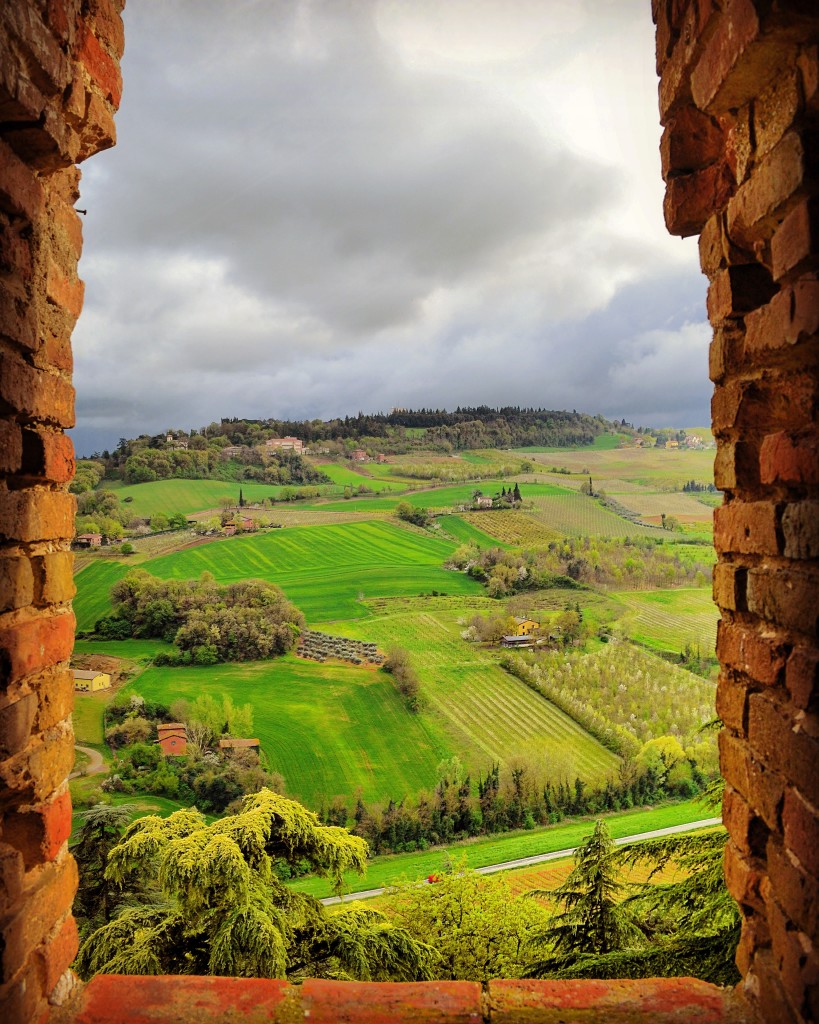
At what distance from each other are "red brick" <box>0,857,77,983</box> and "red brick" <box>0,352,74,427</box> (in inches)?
62.0

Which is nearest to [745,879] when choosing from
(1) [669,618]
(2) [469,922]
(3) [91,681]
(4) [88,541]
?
(2) [469,922]

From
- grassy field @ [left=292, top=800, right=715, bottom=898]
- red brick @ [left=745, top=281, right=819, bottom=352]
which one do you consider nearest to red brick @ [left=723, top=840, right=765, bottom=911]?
red brick @ [left=745, top=281, right=819, bottom=352]

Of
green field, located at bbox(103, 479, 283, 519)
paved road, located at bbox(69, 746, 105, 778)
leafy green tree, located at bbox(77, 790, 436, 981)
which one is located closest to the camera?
leafy green tree, located at bbox(77, 790, 436, 981)

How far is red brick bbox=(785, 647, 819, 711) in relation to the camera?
1.93 m

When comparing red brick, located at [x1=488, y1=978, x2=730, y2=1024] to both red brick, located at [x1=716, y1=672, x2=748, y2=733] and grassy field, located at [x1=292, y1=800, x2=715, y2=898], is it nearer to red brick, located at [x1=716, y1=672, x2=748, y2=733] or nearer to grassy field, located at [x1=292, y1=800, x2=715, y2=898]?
red brick, located at [x1=716, y1=672, x2=748, y2=733]

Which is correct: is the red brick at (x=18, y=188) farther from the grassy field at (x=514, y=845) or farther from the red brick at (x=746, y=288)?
the grassy field at (x=514, y=845)

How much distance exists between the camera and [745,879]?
244cm

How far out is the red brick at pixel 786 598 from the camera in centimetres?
198

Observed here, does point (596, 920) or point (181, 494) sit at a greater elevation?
point (181, 494)

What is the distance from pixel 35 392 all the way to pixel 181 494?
41833 millimetres

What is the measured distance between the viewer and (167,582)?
115 feet

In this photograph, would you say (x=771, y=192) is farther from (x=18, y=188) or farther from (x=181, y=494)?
(x=181, y=494)

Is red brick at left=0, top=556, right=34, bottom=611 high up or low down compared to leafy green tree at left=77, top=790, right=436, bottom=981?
up

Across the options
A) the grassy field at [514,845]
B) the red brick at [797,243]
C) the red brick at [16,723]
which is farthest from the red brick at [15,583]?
the grassy field at [514,845]
